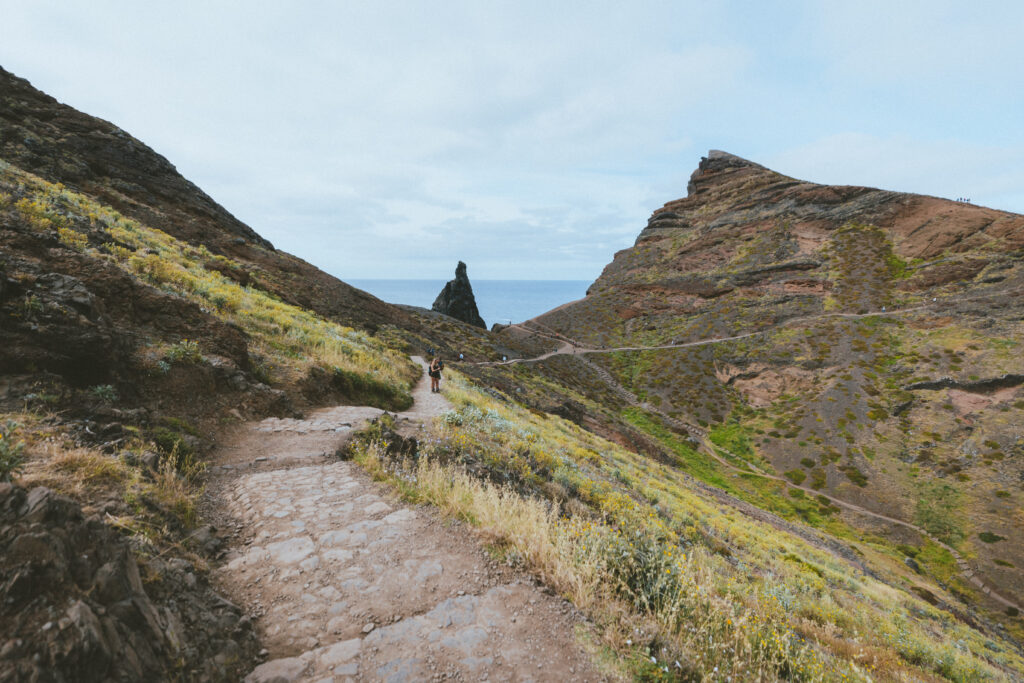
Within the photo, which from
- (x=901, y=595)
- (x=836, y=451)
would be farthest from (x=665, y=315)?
(x=901, y=595)

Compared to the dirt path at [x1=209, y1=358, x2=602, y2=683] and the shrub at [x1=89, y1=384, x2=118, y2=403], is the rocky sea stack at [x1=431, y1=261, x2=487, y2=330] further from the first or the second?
the dirt path at [x1=209, y1=358, x2=602, y2=683]

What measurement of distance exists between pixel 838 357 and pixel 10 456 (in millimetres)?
56672

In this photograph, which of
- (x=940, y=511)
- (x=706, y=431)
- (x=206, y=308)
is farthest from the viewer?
(x=706, y=431)

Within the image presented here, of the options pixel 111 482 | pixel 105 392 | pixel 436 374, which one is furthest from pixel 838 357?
pixel 105 392

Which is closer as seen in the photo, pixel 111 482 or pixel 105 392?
pixel 111 482

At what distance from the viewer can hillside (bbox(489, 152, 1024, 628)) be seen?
90.9ft

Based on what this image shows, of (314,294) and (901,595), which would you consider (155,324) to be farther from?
(901,595)

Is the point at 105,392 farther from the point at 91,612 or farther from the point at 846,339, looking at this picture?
the point at 846,339

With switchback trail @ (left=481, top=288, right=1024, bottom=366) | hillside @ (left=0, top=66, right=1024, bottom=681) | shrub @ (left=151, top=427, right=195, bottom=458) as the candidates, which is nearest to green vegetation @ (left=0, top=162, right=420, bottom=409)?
hillside @ (left=0, top=66, right=1024, bottom=681)

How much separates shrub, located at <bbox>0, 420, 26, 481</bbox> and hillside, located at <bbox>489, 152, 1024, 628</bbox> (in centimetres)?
2886

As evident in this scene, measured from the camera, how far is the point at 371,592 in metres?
3.77

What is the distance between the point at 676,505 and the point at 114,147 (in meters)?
43.7

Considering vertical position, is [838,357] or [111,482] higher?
[838,357]

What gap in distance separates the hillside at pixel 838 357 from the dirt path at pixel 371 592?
2665 cm
